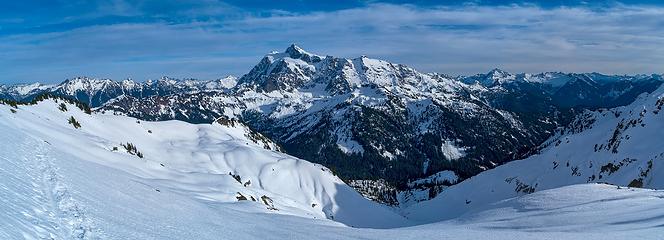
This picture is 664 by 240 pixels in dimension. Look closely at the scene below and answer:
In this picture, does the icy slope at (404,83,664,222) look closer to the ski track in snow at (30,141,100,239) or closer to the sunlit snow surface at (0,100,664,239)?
the sunlit snow surface at (0,100,664,239)

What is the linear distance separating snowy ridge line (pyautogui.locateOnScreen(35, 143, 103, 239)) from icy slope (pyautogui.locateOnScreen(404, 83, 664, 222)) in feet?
298

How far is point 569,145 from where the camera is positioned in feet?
626

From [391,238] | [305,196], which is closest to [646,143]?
[305,196]

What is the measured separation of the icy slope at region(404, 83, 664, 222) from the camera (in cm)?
12200

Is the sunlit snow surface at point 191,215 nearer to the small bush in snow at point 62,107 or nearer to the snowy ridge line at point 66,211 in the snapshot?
the snowy ridge line at point 66,211

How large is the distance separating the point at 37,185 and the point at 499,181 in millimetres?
193312

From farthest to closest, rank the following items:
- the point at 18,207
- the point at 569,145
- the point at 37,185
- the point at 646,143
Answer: the point at 569,145 < the point at 646,143 < the point at 37,185 < the point at 18,207

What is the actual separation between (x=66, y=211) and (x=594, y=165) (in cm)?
16442

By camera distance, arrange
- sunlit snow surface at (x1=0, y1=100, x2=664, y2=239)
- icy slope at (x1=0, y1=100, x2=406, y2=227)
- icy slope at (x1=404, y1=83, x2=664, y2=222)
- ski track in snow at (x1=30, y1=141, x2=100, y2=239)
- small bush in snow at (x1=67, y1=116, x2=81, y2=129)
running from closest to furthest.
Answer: ski track in snow at (x1=30, y1=141, x2=100, y2=239) → sunlit snow surface at (x1=0, y1=100, x2=664, y2=239) → small bush in snow at (x1=67, y1=116, x2=81, y2=129) → icy slope at (x1=404, y1=83, x2=664, y2=222) → icy slope at (x1=0, y1=100, x2=406, y2=227)

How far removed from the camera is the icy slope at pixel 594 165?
12200 centimetres

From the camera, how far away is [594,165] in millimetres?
149875

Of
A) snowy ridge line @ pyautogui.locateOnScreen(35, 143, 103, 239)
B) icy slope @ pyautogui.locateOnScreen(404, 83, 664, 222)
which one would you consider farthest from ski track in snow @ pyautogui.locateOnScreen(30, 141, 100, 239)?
icy slope @ pyautogui.locateOnScreen(404, 83, 664, 222)

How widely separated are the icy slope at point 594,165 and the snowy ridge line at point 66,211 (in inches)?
3573

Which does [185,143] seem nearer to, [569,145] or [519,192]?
[519,192]
